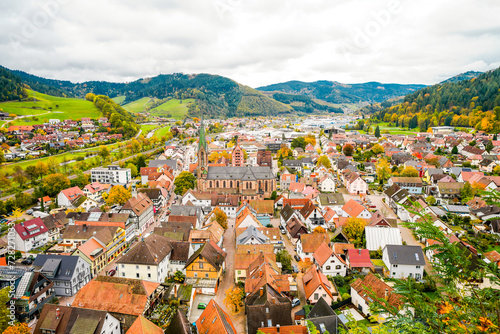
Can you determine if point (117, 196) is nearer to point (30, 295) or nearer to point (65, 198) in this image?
point (65, 198)

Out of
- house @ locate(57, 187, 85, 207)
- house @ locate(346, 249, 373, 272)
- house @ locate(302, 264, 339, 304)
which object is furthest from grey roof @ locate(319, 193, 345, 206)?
house @ locate(57, 187, 85, 207)

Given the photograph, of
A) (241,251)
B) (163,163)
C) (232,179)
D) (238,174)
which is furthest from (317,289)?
(163,163)

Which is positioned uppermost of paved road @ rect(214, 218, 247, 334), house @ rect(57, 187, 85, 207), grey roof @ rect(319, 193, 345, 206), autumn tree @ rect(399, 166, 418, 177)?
autumn tree @ rect(399, 166, 418, 177)

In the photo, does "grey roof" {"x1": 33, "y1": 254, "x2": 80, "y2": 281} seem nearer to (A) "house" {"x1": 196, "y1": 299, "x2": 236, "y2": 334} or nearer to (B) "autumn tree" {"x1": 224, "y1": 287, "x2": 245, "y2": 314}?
(A) "house" {"x1": 196, "y1": 299, "x2": 236, "y2": 334}

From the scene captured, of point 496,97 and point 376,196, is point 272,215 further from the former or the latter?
point 496,97

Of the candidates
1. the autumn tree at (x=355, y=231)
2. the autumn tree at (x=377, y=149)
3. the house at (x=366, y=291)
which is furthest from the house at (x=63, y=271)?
the autumn tree at (x=377, y=149)

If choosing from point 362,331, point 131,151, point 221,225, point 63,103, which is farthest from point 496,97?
point 63,103
